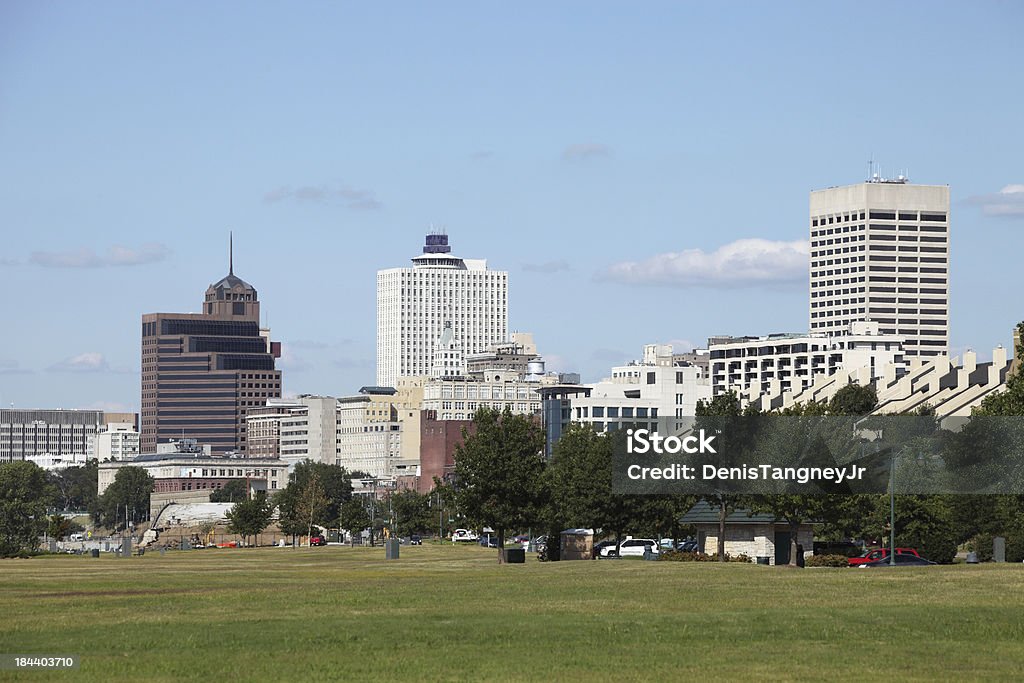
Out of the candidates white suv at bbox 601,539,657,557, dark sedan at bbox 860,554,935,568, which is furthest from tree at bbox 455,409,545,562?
dark sedan at bbox 860,554,935,568

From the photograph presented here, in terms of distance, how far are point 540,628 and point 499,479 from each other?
210 ft

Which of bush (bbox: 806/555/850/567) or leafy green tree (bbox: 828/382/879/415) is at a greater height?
leafy green tree (bbox: 828/382/879/415)

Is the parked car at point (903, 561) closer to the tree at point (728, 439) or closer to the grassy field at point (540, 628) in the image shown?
the tree at point (728, 439)

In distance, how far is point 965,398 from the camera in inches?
7407

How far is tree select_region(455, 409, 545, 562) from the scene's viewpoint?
111312mm

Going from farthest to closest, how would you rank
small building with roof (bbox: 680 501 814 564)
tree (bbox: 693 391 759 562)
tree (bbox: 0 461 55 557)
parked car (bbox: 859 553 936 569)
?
tree (bbox: 0 461 55 557)
small building with roof (bbox: 680 501 814 564)
tree (bbox: 693 391 759 562)
parked car (bbox: 859 553 936 569)

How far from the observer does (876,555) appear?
95.5 meters

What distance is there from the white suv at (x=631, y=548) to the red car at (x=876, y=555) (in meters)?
23.0

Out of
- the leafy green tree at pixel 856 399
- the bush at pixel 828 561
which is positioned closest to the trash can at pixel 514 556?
the bush at pixel 828 561

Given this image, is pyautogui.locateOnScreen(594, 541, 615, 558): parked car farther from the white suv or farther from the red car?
the red car

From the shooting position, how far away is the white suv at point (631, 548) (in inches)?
4774

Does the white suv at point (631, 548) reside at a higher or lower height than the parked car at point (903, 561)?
lower

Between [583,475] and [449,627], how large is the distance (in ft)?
230

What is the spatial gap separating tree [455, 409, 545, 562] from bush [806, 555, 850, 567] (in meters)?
23.5
